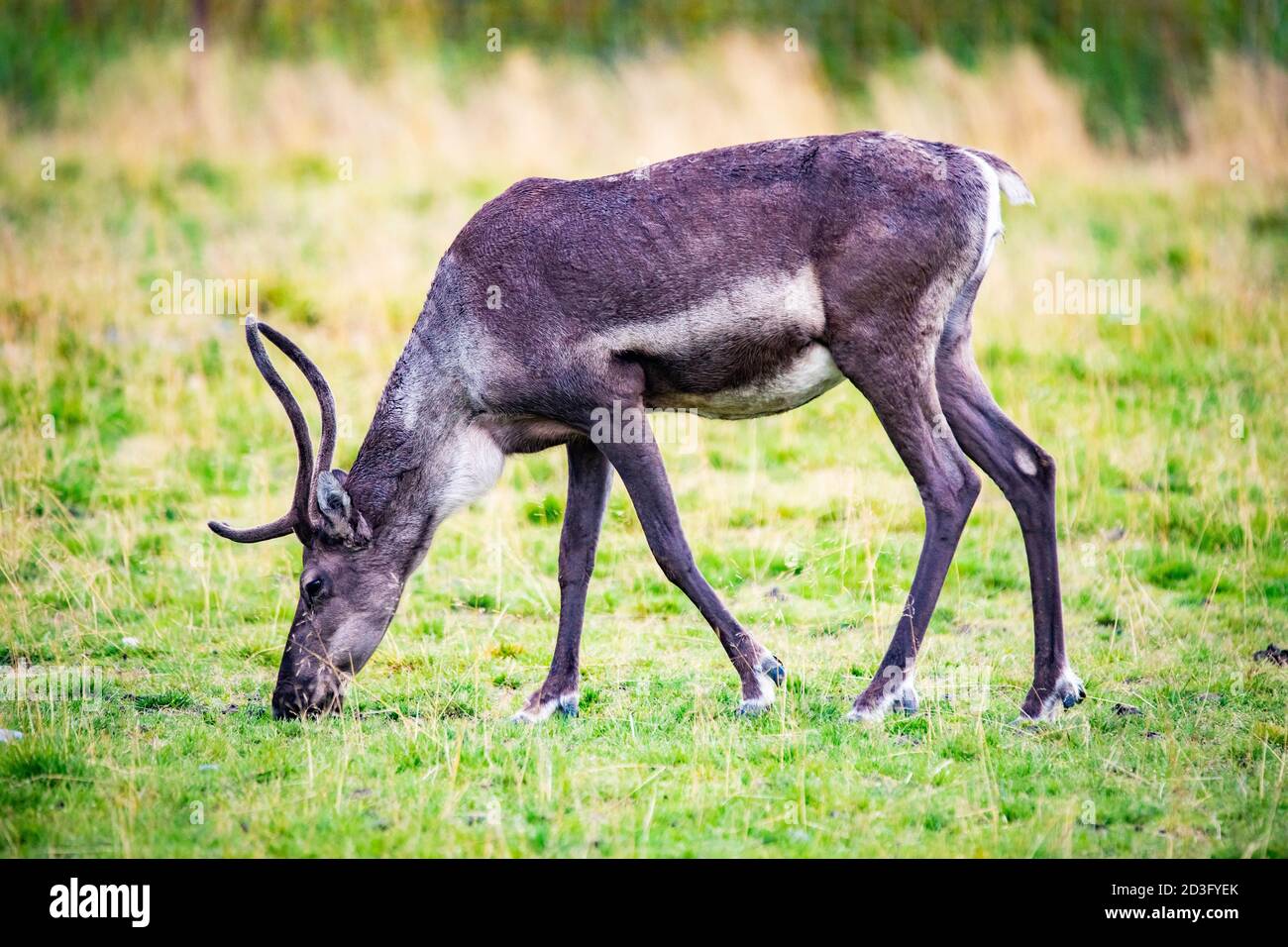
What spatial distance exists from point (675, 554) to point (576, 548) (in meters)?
0.74

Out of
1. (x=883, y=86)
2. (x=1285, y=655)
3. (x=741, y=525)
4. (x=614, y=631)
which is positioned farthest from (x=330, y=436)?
(x=883, y=86)

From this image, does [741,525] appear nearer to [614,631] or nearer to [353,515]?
[614,631]

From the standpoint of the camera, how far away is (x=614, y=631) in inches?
364

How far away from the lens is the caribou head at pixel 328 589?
7555 mm

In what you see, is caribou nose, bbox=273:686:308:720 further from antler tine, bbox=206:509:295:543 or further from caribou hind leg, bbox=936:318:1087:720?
caribou hind leg, bbox=936:318:1087:720

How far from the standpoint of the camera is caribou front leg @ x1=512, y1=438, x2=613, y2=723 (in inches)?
310

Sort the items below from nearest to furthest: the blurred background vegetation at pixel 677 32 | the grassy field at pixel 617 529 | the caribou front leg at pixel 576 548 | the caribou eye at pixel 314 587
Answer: the grassy field at pixel 617 529
the caribou eye at pixel 314 587
the caribou front leg at pixel 576 548
the blurred background vegetation at pixel 677 32

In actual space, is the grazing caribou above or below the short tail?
below

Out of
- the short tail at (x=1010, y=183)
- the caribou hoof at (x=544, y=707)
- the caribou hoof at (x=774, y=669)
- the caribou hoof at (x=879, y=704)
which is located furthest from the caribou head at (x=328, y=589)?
the short tail at (x=1010, y=183)

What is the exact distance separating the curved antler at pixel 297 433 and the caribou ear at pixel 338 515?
0.21ft

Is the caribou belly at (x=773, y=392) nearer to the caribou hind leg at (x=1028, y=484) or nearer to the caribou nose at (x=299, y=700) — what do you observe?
the caribou hind leg at (x=1028, y=484)

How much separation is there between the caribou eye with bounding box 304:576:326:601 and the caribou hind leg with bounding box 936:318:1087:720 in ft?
10.2

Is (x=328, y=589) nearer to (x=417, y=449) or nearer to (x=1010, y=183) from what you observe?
(x=417, y=449)

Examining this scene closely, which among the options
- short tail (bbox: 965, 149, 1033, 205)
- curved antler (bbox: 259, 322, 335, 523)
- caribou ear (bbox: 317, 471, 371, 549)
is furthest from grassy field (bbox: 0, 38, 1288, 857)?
short tail (bbox: 965, 149, 1033, 205)
